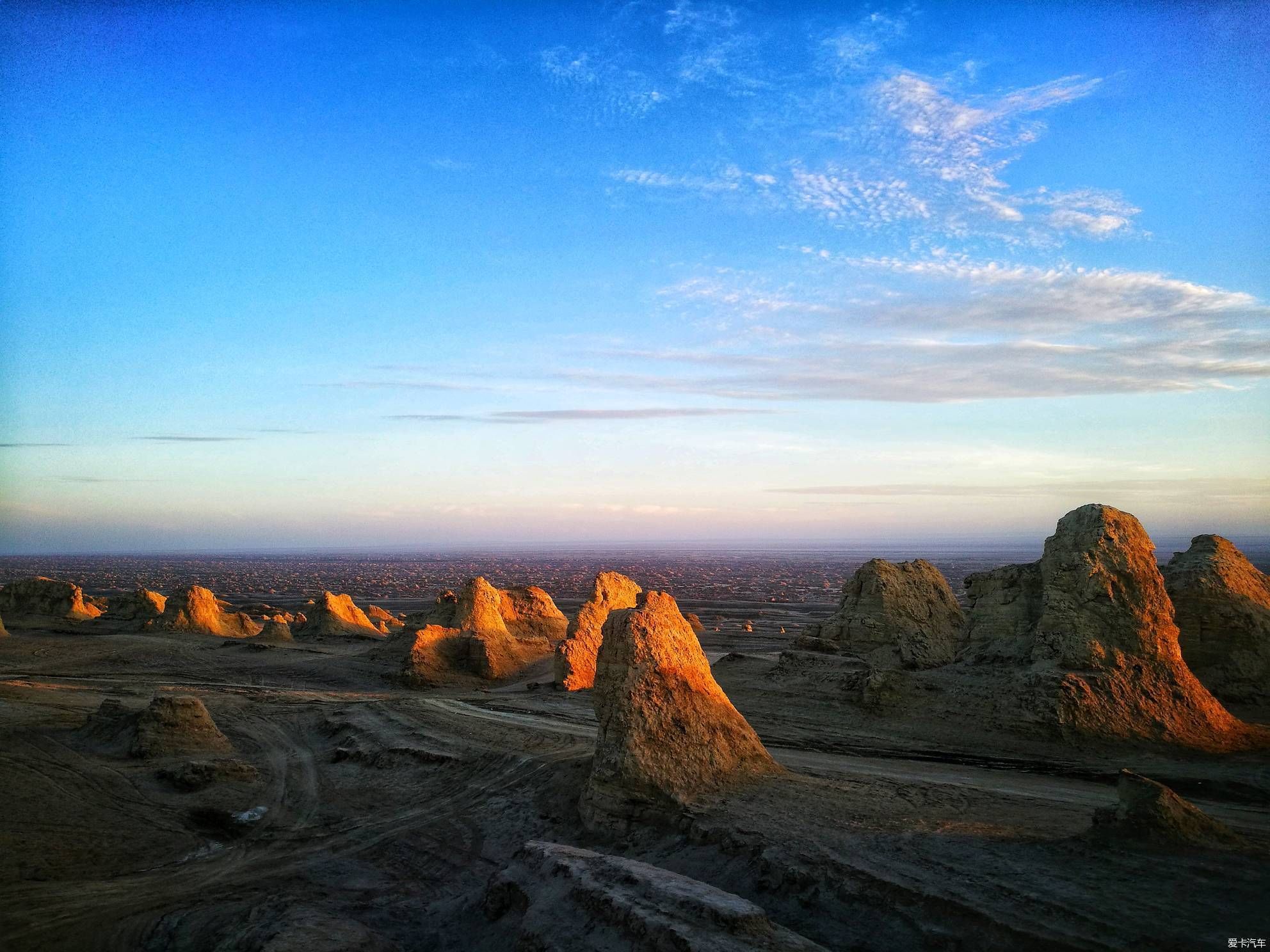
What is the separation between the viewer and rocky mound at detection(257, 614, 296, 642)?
3048 centimetres

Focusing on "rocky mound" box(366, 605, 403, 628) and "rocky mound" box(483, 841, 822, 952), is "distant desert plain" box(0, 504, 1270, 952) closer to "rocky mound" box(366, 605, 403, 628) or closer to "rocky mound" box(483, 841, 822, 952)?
"rocky mound" box(483, 841, 822, 952)

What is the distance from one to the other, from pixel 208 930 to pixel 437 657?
16.4 meters

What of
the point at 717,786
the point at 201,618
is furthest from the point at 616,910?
the point at 201,618

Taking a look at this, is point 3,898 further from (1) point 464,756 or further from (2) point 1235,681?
(2) point 1235,681

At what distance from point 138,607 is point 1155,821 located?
1590 inches

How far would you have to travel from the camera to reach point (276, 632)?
30.7 meters

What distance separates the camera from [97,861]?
8.90m

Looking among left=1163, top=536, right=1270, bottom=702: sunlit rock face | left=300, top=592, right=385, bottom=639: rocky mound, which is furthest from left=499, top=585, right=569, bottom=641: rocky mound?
left=1163, top=536, right=1270, bottom=702: sunlit rock face

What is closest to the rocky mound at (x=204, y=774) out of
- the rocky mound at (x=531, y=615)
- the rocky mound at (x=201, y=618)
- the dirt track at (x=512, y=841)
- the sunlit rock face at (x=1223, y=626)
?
the dirt track at (x=512, y=841)

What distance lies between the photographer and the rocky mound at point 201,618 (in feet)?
107

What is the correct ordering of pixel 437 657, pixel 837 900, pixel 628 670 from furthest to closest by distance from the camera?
pixel 437 657, pixel 628 670, pixel 837 900

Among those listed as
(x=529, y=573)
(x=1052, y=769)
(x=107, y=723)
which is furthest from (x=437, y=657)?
(x=529, y=573)

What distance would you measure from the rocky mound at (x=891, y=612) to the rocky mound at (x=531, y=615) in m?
11.1

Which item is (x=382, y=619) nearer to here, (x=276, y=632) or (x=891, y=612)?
(x=276, y=632)
